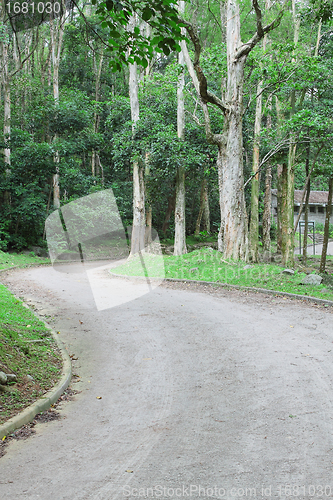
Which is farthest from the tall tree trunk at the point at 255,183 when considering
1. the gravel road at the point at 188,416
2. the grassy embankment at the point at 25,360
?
the grassy embankment at the point at 25,360

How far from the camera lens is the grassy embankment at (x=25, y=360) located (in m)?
4.50

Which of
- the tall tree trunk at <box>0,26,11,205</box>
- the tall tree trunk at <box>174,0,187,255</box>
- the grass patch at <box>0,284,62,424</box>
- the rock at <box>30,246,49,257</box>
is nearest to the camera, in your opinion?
the grass patch at <box>0,284,62,424</box>

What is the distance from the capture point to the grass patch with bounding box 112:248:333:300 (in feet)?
37.7

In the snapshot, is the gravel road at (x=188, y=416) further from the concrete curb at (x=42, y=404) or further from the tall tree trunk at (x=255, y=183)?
the tall tree trunk at (x=255, y=183)

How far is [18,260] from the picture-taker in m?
20.5

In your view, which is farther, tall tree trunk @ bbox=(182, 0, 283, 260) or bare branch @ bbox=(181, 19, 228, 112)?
tall tree trunk @ bbox=(182, 0, 283, 260)

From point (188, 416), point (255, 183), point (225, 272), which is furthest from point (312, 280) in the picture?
point (255, 183)

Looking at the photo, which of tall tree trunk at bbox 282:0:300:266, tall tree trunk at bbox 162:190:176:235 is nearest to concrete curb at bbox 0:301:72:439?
tall tree trunk at bbox 282:0:300:266

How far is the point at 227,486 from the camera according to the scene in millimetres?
2957

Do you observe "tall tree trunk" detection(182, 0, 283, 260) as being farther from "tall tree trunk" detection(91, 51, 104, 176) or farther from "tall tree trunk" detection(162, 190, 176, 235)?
"tall tree trunk" detection(91, 51, 104, 176)

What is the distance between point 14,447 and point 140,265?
14.0 metres

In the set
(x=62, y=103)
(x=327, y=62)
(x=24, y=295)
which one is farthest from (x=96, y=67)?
(x=24, y=295)

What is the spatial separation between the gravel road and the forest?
22.1 ft

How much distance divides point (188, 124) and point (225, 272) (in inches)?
394
